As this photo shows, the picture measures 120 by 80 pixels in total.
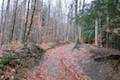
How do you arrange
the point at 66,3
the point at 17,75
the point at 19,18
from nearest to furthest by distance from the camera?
the point at 17,75 → the point at 19,18 → the point at 66,3

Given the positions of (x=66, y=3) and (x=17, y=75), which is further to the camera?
(x=66, y=3)

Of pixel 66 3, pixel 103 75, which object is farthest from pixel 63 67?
pixel 66 3

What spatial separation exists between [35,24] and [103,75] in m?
34.0

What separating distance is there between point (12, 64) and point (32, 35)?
34.0 meters

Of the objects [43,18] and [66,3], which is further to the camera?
[66,3]

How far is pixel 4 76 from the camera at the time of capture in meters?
9.66

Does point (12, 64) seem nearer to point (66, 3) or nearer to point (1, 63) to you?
point (1, 63)

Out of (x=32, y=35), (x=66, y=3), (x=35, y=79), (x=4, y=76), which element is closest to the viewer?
(x=4, y=76)

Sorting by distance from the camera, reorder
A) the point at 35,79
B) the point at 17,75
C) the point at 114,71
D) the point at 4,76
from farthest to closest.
Result: the point at 114,71 < the point at 35,79 < the point at 17,75 < the point at 4,76

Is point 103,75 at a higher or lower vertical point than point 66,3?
lower

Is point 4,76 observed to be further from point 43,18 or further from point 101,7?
point 43,18

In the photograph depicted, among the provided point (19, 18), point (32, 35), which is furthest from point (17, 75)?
point (19, 18)

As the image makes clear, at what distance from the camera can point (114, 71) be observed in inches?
496

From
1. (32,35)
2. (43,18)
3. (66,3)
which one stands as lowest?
(32,35)
